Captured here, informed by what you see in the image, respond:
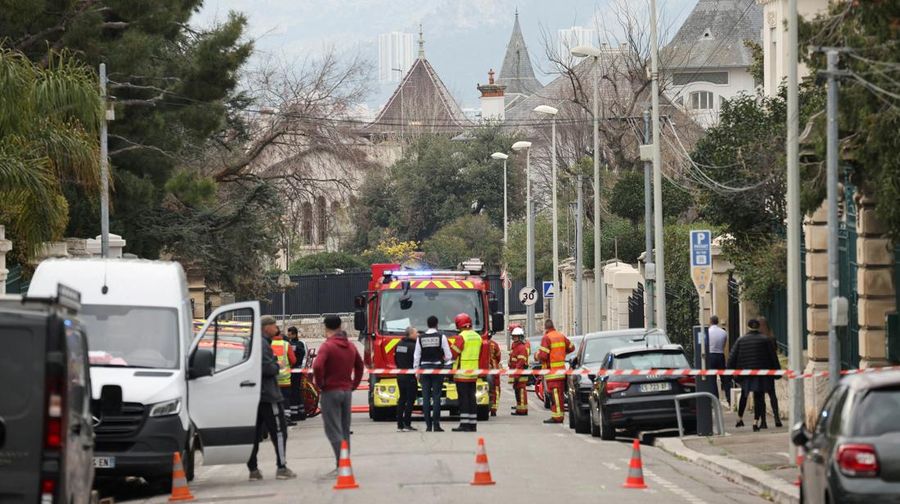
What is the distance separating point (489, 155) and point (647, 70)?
88.8 ft

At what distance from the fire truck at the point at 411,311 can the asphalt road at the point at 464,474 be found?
12.1ft

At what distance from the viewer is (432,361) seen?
24969 mm

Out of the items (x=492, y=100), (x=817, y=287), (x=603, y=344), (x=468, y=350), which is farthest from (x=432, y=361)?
(x=492, y=100)

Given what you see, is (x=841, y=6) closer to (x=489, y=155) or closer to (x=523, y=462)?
(x=523, y=462)

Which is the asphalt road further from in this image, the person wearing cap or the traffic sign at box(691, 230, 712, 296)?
the traffic sign at box(691, 230, 712, 296)

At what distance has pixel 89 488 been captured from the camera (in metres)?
12.7

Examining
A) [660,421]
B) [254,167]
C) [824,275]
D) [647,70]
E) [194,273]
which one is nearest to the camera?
[660,421]

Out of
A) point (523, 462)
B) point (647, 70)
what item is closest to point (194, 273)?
point (647, 70)

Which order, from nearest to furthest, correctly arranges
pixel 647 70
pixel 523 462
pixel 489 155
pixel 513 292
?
pixel 523 462
pixel 647 70
pixel 513 292
pixel 489 155

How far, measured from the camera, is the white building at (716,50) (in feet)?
375

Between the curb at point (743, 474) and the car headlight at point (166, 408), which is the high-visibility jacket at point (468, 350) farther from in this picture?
the car headlight at point (166, 408)

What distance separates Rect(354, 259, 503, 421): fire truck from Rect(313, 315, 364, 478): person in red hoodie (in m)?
10.3

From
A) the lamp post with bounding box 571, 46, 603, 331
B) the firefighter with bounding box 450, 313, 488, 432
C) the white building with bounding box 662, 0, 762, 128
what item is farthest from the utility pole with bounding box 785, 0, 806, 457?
the white building with bounding box 662, 0, 762, 128

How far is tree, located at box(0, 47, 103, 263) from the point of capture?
70.5 feet
